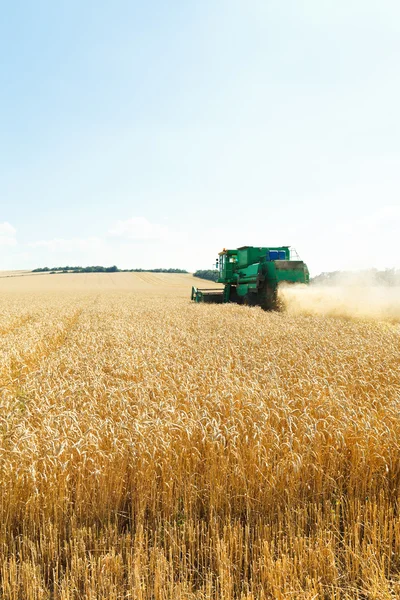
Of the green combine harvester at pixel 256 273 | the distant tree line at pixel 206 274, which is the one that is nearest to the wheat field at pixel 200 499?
the green combine harvester at pixel 256 273

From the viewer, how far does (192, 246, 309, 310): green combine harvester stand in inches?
782

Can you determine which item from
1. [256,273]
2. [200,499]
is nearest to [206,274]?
[256,273]

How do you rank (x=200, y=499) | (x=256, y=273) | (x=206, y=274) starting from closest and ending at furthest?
(x=200, y=499), (x=256, y=273), (x=206, y=274)

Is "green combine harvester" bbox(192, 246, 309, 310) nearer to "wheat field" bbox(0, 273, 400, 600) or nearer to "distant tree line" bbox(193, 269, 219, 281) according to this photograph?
"wheat field" bbox(0, 273, 400, 600)

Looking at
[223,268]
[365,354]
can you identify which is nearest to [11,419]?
[365,354]

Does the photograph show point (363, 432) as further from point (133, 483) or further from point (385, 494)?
point (133, 483)

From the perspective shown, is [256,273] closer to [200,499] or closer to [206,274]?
[200,499]

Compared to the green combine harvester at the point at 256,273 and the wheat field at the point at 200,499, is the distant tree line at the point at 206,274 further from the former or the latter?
the wheat field at the point at 200,499

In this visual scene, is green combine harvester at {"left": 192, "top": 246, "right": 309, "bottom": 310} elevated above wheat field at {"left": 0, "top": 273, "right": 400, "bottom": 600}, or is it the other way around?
green combine harvester at {"left": 192, "top": 246, "right": 309, "bottom": 310}

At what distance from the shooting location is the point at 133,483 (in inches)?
140

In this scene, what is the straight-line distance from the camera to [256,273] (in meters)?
20.5

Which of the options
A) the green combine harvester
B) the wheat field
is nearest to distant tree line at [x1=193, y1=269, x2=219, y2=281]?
the green combine harvester

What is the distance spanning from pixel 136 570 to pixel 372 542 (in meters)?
1.84

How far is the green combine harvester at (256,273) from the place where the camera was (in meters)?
19.9
